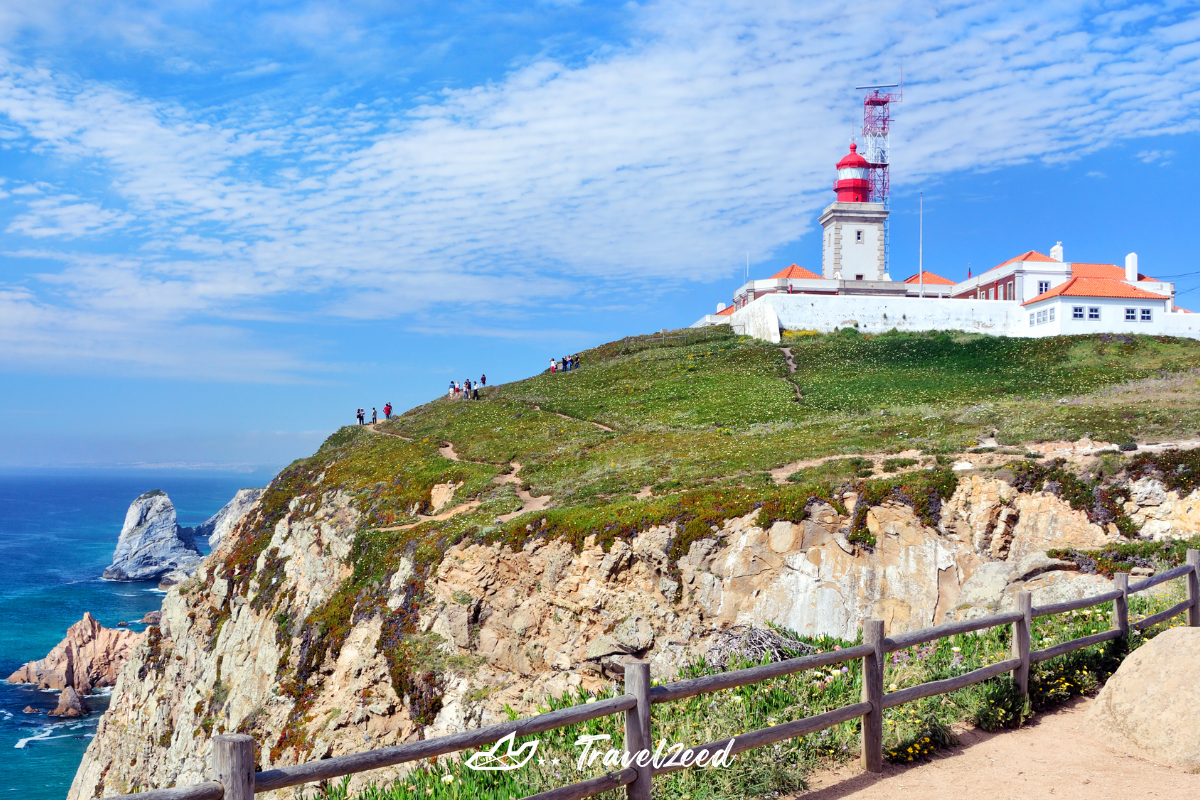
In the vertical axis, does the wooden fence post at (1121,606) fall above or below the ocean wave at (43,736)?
above

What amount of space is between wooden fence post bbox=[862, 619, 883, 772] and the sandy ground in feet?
0.62

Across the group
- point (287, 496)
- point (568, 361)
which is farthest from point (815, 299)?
point (287, 496)

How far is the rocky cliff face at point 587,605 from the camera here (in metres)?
22.2

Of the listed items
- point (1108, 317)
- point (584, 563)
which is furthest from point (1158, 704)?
point (1108, 317)

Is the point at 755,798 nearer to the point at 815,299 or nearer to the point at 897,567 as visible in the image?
the point at 897,567

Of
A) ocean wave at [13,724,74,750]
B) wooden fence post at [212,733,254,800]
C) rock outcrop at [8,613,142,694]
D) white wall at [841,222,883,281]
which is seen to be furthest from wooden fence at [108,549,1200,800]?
rock outcrop at [8,613,142,694]

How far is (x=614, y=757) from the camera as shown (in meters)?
8.23

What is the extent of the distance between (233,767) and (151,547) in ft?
462

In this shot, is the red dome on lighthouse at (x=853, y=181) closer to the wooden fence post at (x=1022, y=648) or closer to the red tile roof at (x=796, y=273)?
the red tile roof at (x=796, y=273)

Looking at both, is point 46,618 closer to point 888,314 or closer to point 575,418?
point 575,418

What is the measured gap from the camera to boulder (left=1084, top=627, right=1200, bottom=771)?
29.6ft

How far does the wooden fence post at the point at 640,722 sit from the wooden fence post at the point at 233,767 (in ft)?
11.1

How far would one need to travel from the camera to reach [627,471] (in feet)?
115

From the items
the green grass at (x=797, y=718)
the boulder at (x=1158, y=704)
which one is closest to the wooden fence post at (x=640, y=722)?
the green grass at (x=797, y=718)
